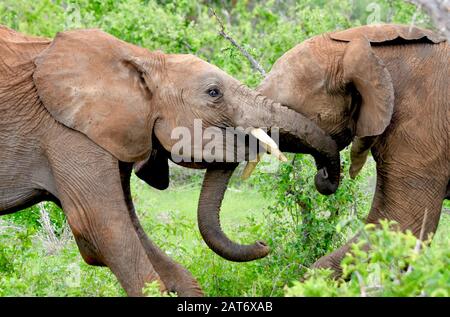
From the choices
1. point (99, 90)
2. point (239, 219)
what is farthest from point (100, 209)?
point (239, 219)

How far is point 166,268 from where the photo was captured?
26.1ft

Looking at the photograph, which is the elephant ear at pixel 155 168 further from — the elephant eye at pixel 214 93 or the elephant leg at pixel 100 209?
the elephant leg at pixel 100 209

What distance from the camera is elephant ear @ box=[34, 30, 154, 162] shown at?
737 centimetres

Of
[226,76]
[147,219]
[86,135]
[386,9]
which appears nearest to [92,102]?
[86,135]

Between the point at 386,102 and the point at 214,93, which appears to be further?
the point at 386,102

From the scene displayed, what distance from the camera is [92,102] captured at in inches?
291

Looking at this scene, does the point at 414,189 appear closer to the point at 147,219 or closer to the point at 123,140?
the point at 123,140

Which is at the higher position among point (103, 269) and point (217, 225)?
point (217, 225)

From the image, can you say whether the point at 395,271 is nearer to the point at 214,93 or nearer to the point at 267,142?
the point at 267,142

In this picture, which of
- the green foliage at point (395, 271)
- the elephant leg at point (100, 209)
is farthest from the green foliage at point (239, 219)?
the elephant leg at point (100, 209)

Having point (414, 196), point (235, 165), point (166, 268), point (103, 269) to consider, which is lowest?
point (103, 269)

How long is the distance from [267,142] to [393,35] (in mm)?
1173

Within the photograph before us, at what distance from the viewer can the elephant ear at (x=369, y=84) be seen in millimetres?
7789
